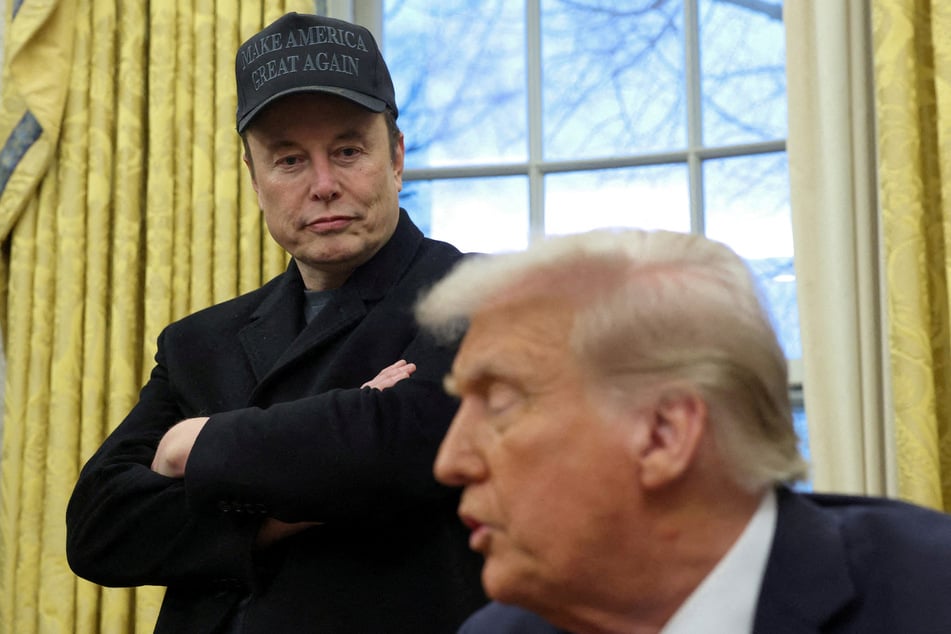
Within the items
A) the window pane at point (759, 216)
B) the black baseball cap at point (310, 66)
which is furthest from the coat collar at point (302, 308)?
the window pane at point (759, 216)

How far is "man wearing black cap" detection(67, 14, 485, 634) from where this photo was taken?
6.57 ft

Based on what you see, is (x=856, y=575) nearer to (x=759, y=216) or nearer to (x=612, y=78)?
(x=759, y=216)

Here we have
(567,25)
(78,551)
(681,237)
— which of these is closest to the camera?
(681,237)

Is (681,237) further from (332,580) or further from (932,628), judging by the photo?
(332,580)

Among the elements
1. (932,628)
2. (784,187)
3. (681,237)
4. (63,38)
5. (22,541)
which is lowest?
(22,541)

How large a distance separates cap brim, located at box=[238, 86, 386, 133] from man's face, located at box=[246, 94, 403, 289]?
0.06 ft

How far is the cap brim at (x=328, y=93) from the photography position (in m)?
2.23

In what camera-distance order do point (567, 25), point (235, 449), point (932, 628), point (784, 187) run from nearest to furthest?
point (932, 628) → point (235, 449) → point (784, 187) → point (567, 25)

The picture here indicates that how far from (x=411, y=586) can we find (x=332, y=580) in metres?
0.12

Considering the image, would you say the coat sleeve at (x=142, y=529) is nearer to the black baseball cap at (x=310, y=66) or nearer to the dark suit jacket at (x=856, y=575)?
the black baseball cap at (x=310, y=66)

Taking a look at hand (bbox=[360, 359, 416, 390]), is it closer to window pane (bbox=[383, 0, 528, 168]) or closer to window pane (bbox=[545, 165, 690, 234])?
window pane (bbox=[545, 165, 690, 234])

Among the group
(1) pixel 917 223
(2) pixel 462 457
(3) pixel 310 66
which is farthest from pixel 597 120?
(2) pixel 462 457

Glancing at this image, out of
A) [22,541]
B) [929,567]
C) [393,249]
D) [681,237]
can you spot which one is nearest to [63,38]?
[22,541]

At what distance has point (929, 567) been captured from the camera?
1.26 meters
